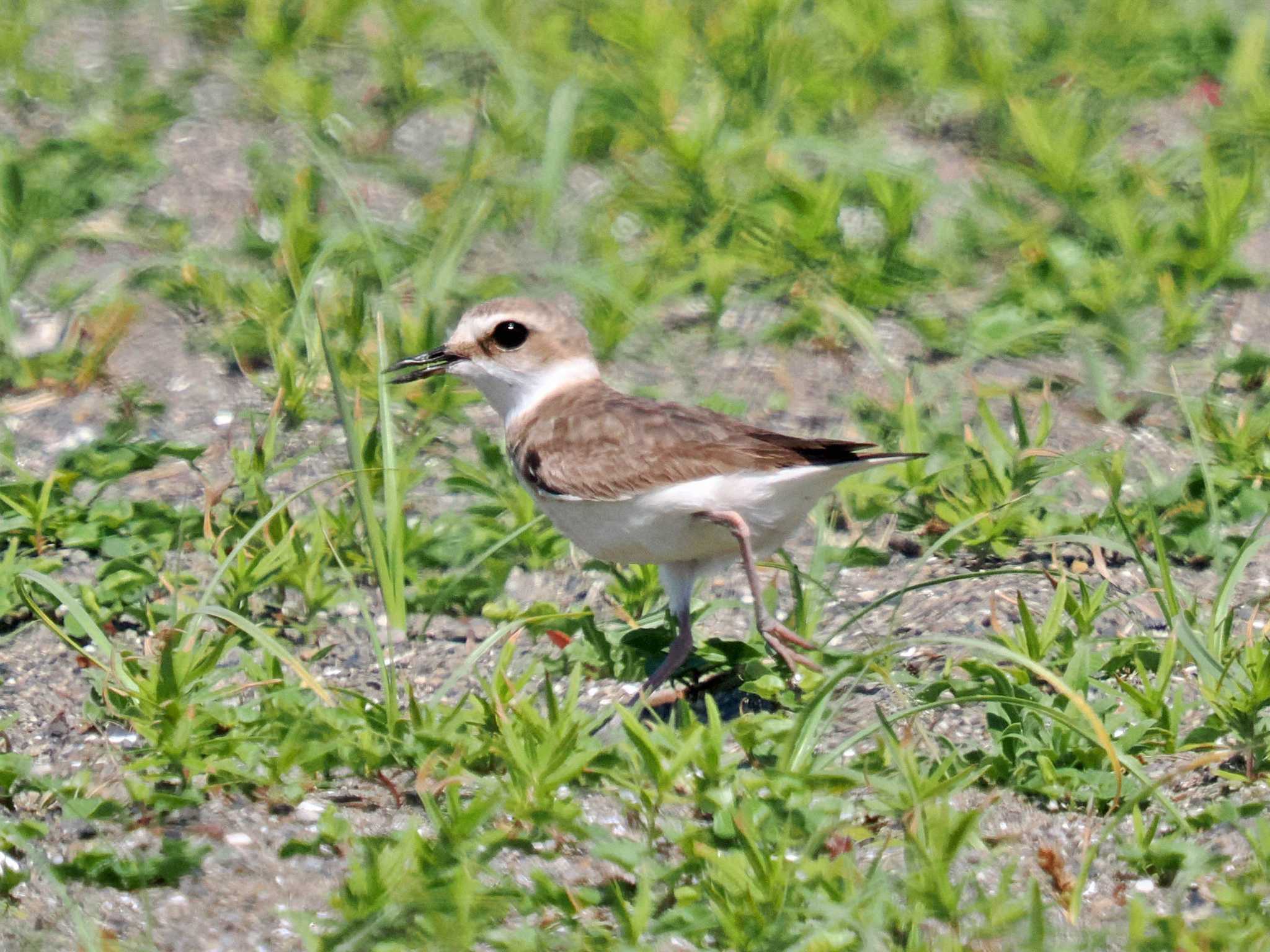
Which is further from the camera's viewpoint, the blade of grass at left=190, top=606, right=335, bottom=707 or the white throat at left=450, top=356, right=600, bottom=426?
the white throat at left=450, top=356, right=600, bottom=426

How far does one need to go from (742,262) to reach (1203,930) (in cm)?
405

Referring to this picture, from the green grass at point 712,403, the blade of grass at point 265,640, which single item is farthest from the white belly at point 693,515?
the blade of grass at point 265,640

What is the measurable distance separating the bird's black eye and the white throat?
69mm

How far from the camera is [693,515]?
16.3 feet

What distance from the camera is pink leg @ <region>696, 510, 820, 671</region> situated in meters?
4.86

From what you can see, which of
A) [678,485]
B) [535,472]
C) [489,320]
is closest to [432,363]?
[489,320]

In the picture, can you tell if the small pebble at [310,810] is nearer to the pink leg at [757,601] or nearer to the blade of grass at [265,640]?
the blade of grass at [265,640]

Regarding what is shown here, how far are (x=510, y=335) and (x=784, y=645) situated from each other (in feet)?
4.75

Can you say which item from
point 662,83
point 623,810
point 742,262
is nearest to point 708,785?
point 623,810

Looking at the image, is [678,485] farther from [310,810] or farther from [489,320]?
[310,810]

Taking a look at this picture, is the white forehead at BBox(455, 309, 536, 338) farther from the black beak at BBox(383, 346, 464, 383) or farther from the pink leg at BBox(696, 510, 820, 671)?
the pink leg at BBox(696, 510, 820, 671)

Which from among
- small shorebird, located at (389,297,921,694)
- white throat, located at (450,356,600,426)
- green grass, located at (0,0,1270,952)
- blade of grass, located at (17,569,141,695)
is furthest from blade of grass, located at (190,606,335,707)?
white throat, located at (450,356,600,426)

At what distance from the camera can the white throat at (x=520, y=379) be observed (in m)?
5.78

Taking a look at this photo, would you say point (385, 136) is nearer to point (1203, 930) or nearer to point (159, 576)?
point (159, 576)
